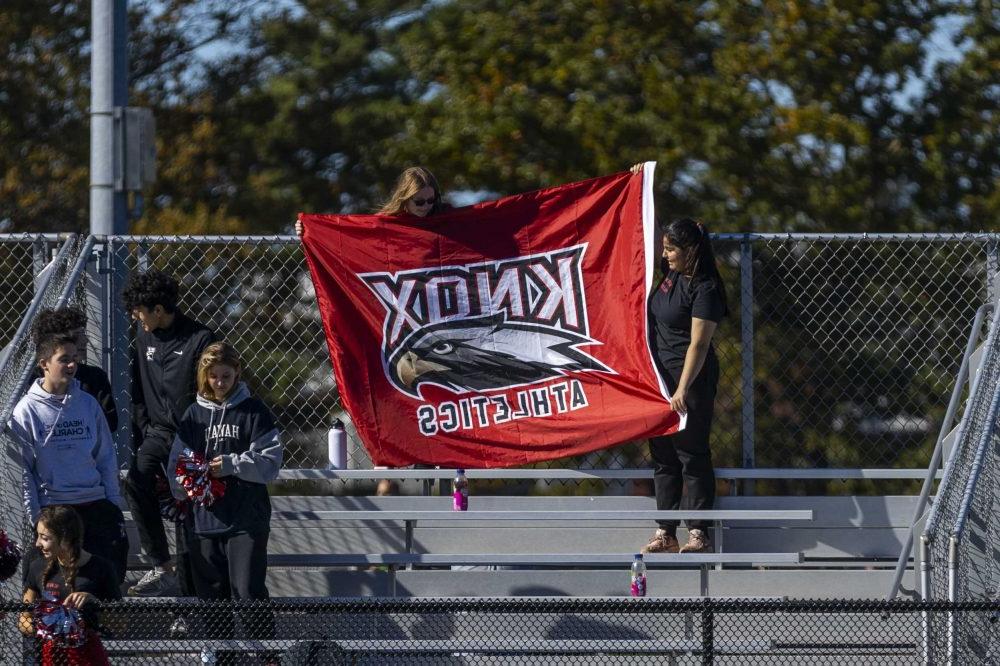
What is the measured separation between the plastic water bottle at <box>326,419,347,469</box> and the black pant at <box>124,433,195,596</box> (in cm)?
107

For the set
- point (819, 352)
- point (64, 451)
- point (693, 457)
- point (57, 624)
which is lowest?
point (57, 624)

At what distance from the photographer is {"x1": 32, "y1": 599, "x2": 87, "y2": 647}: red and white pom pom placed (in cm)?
567

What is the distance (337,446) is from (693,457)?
1997 mm

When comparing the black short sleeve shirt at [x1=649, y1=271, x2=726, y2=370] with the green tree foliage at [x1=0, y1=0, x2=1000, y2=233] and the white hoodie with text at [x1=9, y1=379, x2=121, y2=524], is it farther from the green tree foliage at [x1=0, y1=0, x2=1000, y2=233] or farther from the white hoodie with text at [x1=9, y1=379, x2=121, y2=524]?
the green tree foliage at [x1=0, y1=0, x2=1000, y2=233]

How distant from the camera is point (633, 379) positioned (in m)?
7.80

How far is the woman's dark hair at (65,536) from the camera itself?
6.16 meters

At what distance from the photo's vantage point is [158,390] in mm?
7359

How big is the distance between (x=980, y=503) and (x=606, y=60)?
10.2 m

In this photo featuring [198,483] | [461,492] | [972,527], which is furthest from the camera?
[461,492]

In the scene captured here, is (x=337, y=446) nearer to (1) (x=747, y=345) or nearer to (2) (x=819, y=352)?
(1) (x=747, y=345)

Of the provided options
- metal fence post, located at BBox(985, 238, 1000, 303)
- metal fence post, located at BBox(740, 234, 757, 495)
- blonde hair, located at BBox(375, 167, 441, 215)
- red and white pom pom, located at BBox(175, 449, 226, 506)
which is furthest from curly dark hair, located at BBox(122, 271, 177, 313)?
metal fence post, located at BBox(985, 238, 1000, 303)

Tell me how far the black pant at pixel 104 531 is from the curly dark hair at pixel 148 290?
1042mm

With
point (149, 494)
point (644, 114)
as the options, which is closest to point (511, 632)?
point (149, 494)

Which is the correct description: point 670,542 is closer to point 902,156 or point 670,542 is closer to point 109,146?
point 109,146
